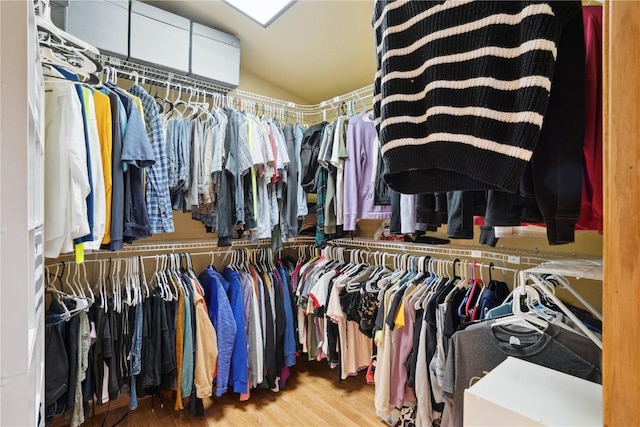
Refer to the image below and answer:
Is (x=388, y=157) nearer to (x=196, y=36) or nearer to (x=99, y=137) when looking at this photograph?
(x=99, y=137)

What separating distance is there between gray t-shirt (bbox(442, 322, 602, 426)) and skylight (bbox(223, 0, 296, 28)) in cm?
221

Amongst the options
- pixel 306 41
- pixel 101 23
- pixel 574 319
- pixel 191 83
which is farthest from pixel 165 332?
pixel 306 41

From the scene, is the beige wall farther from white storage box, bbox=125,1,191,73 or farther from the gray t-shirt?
the gray t-shirt

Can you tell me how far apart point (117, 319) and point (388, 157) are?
70.5 inches

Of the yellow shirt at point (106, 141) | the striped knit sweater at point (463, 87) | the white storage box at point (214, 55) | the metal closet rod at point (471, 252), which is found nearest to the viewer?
the striped knit sweater at point (463, 87)

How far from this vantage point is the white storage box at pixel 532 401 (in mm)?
646

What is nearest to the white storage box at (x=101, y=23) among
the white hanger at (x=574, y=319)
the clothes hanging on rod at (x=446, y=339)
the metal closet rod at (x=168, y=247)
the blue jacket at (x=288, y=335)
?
the metal closet rod at (x=168, y=247)

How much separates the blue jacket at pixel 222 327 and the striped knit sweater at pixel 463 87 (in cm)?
164

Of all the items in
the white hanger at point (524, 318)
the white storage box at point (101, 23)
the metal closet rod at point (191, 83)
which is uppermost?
the white storage box at point (101, 23)

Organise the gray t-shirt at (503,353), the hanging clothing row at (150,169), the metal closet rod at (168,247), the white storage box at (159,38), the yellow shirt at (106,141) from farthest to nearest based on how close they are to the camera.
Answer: the metal closet rod at (168,247), the white storage box at (159,38), the yellow shirt at (106,141), the hanging clothing row at (150,169), the gray t-shirt at (503,353)

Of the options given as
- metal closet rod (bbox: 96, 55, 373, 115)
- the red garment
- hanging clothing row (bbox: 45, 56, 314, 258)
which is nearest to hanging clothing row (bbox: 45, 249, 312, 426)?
hanging clothing row (bbox: 45, 56, 314, 258)

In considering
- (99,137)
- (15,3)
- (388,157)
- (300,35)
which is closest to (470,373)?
(388,157)

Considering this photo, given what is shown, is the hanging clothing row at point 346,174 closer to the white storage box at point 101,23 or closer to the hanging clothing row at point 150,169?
the hanging clothing row at point 150,169

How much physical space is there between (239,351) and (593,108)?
217 cm
